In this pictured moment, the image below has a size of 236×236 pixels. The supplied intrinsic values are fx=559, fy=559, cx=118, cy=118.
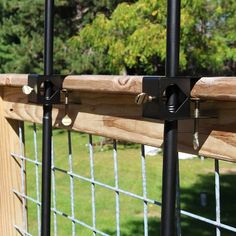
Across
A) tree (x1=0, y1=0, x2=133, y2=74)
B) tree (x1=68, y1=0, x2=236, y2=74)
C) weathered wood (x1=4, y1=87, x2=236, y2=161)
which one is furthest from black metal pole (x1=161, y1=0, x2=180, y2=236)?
tree (x1=0, y1=0, x2=133, y2=74)

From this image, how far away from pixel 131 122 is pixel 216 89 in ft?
1.38

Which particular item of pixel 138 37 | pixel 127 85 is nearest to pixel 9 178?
pixel 127 85

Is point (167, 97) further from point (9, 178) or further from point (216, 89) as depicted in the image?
point (9, 178)

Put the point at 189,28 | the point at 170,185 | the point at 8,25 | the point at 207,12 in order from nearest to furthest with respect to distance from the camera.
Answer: the point at 170,185, the point at 189,28, the point at 207,12, the point at 8,25

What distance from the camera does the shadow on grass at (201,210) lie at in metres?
4.83

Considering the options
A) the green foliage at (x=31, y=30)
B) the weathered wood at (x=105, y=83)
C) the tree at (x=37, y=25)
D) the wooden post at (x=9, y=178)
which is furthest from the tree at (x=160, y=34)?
the weathered wood at (x=105, y=83)

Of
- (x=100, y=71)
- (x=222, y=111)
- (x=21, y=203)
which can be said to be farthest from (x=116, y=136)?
(x=100, y=71)

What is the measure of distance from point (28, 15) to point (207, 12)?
570 centimetres

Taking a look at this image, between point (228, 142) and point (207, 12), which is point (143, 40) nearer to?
point (207, 12)

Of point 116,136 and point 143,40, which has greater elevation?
point 143,40

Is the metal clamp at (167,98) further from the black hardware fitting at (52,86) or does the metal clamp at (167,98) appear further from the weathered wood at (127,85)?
the black hardware fitting at (52,86)

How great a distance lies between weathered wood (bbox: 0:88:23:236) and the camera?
232cm

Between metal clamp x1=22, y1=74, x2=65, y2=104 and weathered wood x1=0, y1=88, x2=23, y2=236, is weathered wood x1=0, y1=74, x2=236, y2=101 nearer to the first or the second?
metal clamp x1=22, y1=74, x2=65, y2=104

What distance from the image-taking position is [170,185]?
107 cm
